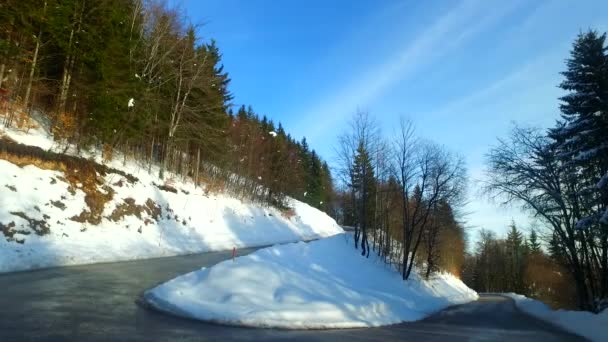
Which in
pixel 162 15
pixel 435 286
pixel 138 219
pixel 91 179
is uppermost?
pixel 162 15

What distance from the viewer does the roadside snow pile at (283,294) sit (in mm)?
9492

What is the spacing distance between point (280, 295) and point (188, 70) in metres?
27.9

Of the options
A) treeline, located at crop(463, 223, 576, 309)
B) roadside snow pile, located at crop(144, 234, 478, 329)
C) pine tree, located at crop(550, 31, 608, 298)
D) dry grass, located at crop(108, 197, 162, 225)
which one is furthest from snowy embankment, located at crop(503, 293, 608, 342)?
treeline, located at crop(463, 223, 576, 309)

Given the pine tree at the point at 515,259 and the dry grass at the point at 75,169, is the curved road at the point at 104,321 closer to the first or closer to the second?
the dry grass at the point at 75,169

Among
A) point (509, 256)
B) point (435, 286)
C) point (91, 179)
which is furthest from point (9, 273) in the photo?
point (509, 256)

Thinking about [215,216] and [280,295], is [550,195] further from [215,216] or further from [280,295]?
[215,216]

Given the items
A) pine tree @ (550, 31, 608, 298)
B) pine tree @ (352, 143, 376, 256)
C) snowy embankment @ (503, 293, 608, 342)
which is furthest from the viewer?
pine tree @ (352, 143, 376, 256)

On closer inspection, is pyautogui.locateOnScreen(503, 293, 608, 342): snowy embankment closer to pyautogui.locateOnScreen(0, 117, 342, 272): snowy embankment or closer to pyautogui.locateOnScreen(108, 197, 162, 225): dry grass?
pyautogui.locateOnScreen(0, 117, 342, 272): snowy embankment

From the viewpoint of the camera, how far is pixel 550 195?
18734 mm

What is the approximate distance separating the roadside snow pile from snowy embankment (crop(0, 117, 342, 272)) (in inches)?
300

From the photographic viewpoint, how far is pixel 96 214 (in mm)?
22281

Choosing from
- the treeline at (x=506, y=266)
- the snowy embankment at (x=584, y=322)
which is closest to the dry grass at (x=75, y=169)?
the snowy embankment at (x=584, y=322)

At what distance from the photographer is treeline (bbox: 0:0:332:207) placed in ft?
76.1

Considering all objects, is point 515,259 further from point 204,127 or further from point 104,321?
point 104,321
